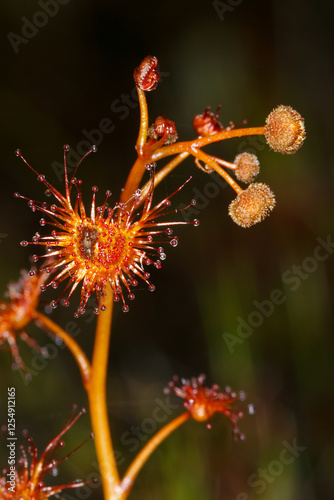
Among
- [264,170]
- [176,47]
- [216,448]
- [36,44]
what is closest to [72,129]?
[36,44]

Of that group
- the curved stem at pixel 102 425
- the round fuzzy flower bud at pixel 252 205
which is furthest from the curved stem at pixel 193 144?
the curved stem at pixel 102 425

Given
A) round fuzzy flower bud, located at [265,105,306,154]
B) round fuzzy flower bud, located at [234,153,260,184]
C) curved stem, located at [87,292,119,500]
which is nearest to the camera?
round fuzzy flower bud, located at [265,105,306,154]

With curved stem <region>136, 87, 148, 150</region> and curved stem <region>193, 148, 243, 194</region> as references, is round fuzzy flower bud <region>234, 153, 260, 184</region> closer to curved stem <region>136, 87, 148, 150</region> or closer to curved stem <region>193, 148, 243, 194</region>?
curved stem <region>193, 148, 243, 194</region>

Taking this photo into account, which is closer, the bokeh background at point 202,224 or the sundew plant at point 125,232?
the sundew plant at point 125,232

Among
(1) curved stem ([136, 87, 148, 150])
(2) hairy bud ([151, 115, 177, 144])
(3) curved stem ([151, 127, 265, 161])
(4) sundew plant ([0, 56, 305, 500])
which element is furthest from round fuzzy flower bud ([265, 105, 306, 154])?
(1) curved stem ([136, 87, 148, 150])

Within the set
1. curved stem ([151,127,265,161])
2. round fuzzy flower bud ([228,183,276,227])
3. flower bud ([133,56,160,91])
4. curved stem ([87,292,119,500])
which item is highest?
flower bud ([133,56,160,91])

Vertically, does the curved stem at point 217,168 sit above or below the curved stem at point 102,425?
above

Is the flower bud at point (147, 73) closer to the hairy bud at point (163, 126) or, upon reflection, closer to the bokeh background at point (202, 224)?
the hairy bud at point (163, 126)

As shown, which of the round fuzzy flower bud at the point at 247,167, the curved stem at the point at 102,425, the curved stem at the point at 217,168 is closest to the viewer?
the curved stem at the point at 217,168
